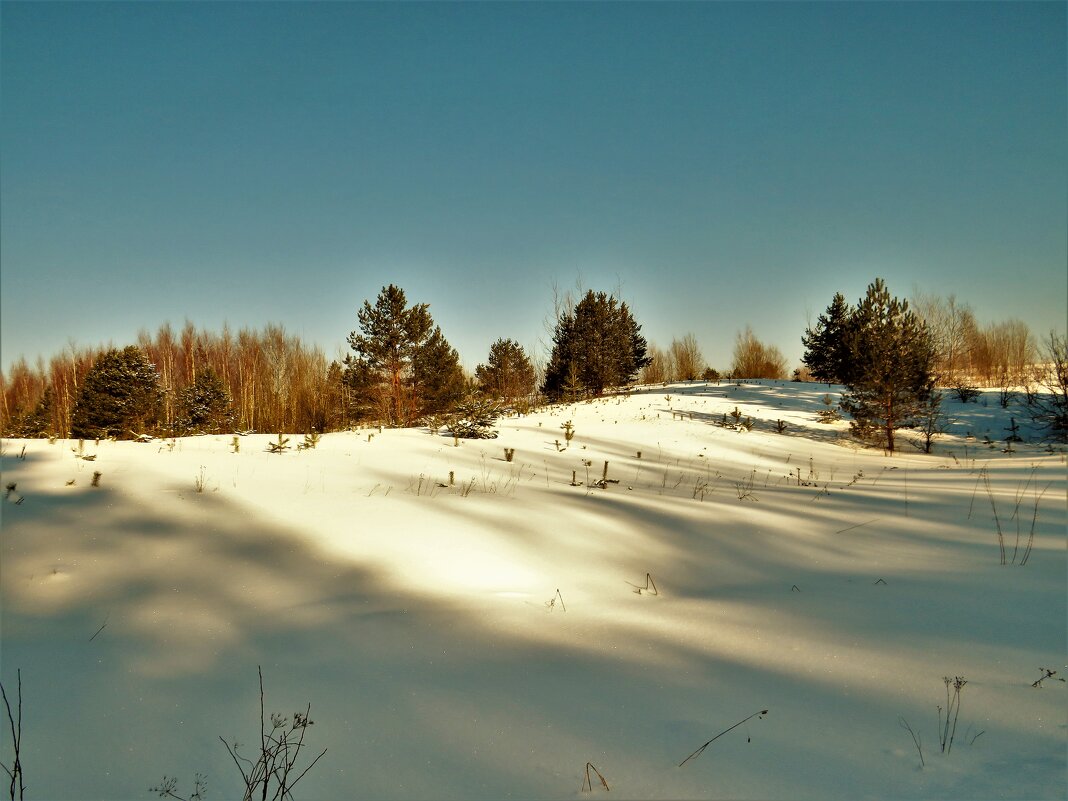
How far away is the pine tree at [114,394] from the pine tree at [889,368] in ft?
70.0

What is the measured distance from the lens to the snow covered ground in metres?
1.68

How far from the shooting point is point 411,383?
2517 cm

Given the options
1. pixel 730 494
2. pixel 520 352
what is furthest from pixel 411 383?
pixel 730 494

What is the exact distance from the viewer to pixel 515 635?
8.28ft

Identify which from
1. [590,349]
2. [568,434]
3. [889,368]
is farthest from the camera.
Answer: [590,349]

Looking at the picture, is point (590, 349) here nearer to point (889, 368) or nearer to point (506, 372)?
point (506, 372)

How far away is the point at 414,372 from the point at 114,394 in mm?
11296

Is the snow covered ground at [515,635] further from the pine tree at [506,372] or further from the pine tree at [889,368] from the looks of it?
the pine tree at [506,372]

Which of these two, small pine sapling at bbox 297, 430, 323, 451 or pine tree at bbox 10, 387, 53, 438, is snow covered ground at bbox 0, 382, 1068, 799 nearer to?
small pine sapling at bbox 297, 430, 323, 451

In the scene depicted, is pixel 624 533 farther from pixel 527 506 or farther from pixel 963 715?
pixel 963 715

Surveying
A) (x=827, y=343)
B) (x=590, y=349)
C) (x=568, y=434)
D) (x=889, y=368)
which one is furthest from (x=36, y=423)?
(x=827, y=343)

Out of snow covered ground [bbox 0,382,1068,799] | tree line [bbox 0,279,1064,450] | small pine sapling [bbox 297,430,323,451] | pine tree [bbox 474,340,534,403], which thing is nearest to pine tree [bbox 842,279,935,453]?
tree line [bbox 0,279,1064,450]

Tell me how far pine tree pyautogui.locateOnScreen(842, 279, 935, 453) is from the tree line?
1.3 inches

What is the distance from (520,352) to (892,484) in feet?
92.3
